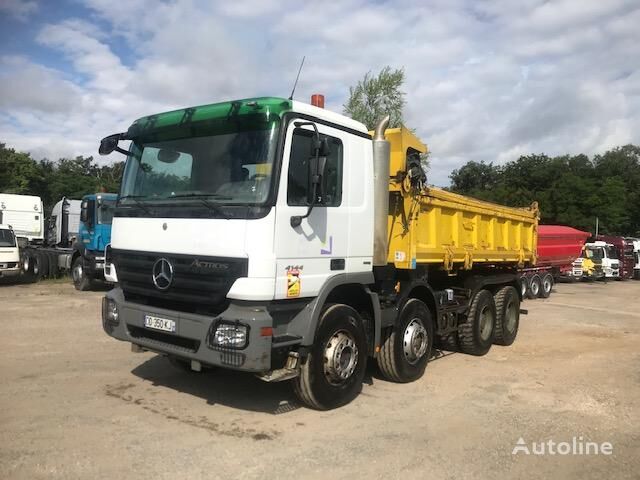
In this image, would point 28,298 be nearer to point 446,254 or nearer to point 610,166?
point 446,254

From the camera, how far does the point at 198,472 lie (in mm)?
3783

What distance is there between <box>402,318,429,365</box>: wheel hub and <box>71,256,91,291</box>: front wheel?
39.2 feet

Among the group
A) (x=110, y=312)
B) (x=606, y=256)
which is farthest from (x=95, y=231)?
(x=606, y=256)

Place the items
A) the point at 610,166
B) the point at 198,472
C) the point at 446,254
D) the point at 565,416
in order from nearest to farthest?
the point at 198,472, the point at 565,416, the point at 446,254, the point at 610,166

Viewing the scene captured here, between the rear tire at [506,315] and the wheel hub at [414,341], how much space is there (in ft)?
8.84

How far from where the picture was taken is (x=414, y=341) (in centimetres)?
632

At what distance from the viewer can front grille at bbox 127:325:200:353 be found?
468 cm

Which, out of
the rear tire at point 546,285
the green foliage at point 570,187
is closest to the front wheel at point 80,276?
the rear tire at point 546,285

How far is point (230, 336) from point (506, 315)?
6.09 meters

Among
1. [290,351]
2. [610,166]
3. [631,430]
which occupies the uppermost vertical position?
[610,166]

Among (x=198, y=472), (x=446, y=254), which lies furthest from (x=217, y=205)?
(x=446, y=254)

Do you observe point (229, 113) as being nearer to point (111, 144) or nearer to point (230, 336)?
point (111, 144)

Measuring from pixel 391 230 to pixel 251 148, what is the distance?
2.18m

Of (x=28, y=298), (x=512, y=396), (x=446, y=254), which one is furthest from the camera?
(x=28, y=298)
